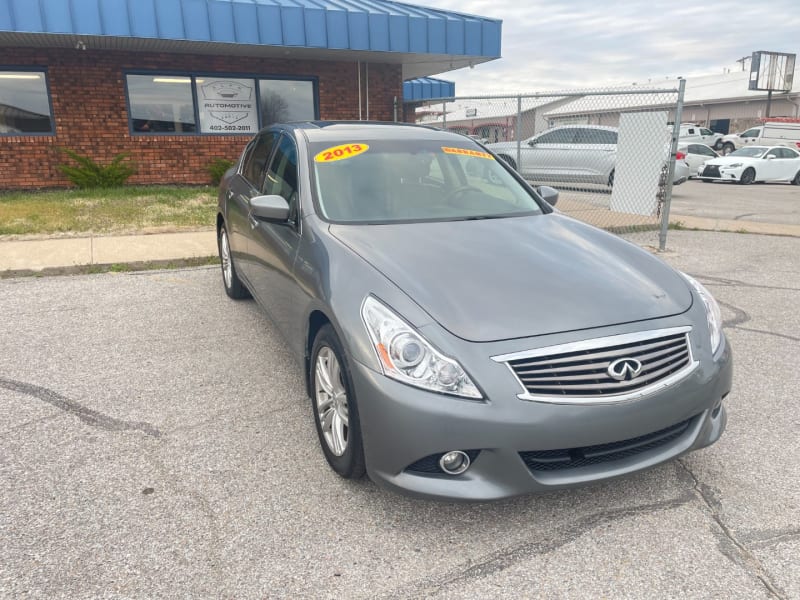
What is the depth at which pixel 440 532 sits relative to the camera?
8.47 feet

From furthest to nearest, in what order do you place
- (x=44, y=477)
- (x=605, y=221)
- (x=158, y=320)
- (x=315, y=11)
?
(x=315, y=11), (x=605, y=221), (x=158, y=320), (x=44, y=477)

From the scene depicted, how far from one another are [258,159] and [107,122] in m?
9.17

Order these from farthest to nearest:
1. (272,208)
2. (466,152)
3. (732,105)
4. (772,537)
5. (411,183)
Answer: (732,105) → (466,152) → (411,183) → (272,208) → (772,537)

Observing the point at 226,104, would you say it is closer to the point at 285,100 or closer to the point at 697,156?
the point at 285,100

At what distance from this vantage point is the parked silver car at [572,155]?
1170 cm

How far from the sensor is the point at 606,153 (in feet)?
38.5

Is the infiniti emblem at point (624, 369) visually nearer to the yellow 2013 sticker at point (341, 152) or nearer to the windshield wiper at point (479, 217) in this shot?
the windshield wiper at point (479, 217)

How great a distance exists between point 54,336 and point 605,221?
8.61m

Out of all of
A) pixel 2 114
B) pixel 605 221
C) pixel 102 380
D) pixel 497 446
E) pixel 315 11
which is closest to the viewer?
pixel 497 446

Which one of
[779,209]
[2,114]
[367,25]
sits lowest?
[779,209]

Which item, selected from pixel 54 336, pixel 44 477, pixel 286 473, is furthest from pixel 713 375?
pixel 54 336

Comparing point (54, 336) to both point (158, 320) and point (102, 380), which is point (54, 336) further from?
point (102, 380)

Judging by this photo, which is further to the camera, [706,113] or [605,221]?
[706,113]


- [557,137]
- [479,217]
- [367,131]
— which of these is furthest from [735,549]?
[557,137]
